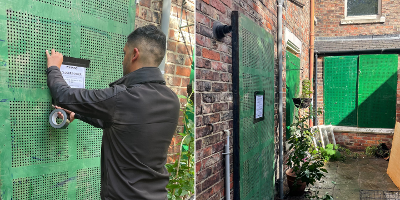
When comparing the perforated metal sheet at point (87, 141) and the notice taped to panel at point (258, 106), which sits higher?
the notice taped to panel at point (258, 106)

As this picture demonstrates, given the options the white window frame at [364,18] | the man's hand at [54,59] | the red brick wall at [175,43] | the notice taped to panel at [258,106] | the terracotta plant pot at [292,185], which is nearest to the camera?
the man's hand at [54,59]

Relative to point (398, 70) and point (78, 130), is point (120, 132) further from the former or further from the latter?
point (398, 70)

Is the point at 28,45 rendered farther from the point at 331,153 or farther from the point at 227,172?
the point at 331,153

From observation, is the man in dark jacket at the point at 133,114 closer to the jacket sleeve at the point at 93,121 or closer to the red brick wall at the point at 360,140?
the jacket sleeve at the point at 93,121

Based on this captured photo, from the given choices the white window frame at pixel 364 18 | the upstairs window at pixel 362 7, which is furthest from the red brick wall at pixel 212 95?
the upstairs window at pixel 362 7

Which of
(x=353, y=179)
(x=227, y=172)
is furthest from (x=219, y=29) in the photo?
(x=353, y=179)

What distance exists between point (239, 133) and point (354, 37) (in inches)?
363

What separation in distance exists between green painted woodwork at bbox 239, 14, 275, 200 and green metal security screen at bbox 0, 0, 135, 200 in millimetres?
1429

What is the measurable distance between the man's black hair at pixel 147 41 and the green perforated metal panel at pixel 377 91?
9.70 meters

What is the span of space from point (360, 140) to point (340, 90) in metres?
1.70

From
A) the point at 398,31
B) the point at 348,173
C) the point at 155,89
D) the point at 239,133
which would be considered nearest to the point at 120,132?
the point at 155,89

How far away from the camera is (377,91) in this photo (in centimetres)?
977

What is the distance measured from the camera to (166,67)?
2.18 metres

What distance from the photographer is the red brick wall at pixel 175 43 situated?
2.16 m
